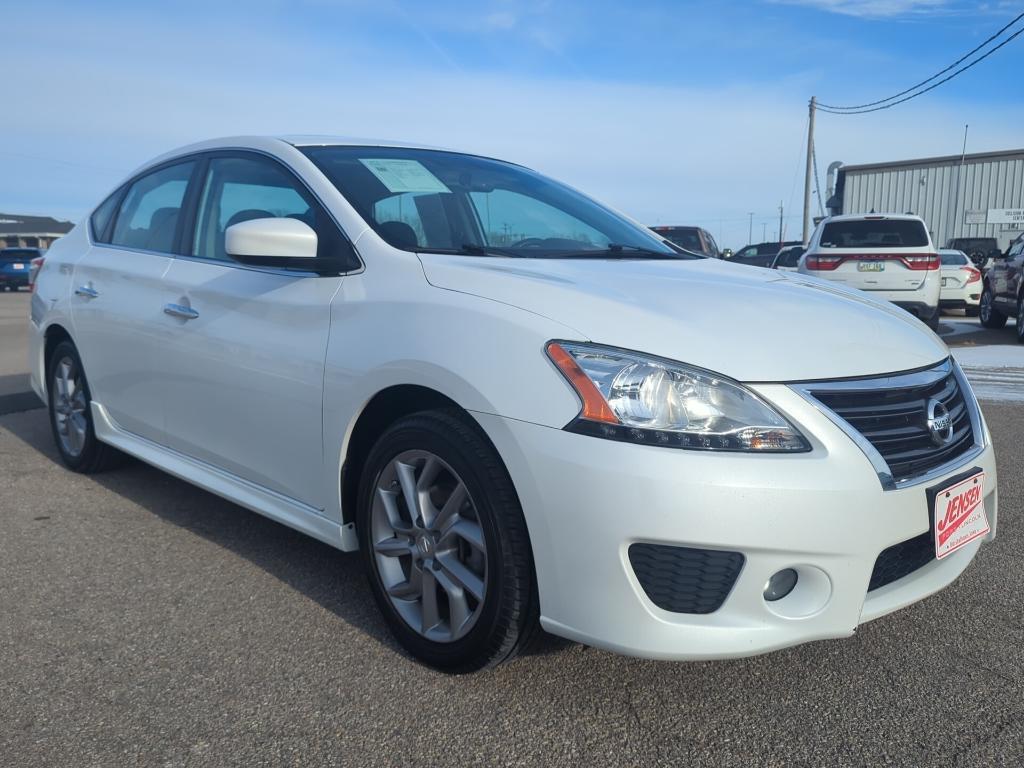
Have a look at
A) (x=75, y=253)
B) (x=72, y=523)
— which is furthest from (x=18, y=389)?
(x=72, y=523)

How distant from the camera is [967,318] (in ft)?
55.4

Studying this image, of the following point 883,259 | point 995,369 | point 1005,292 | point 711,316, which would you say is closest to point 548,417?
point 711,316

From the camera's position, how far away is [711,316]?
2338 mm

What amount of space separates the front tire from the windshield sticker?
1.05 m

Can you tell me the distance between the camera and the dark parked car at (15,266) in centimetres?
2878

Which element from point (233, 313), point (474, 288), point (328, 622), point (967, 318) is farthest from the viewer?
point (967, 318)

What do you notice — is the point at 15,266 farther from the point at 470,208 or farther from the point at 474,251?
the point at 474,251

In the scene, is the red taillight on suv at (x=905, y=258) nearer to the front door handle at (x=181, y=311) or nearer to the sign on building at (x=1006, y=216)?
the front door handle at (x=181, y=311)

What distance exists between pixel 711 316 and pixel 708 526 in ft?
1.96

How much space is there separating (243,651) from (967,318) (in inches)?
678

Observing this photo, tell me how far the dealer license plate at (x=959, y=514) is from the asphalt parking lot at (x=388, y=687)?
401 mm

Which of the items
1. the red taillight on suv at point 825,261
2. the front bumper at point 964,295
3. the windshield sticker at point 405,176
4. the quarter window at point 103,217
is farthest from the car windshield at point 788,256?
the windshield sticker at point 405,176

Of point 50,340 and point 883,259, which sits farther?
point 883,259

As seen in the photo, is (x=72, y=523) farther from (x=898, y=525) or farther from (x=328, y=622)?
(x=898, y=525)
